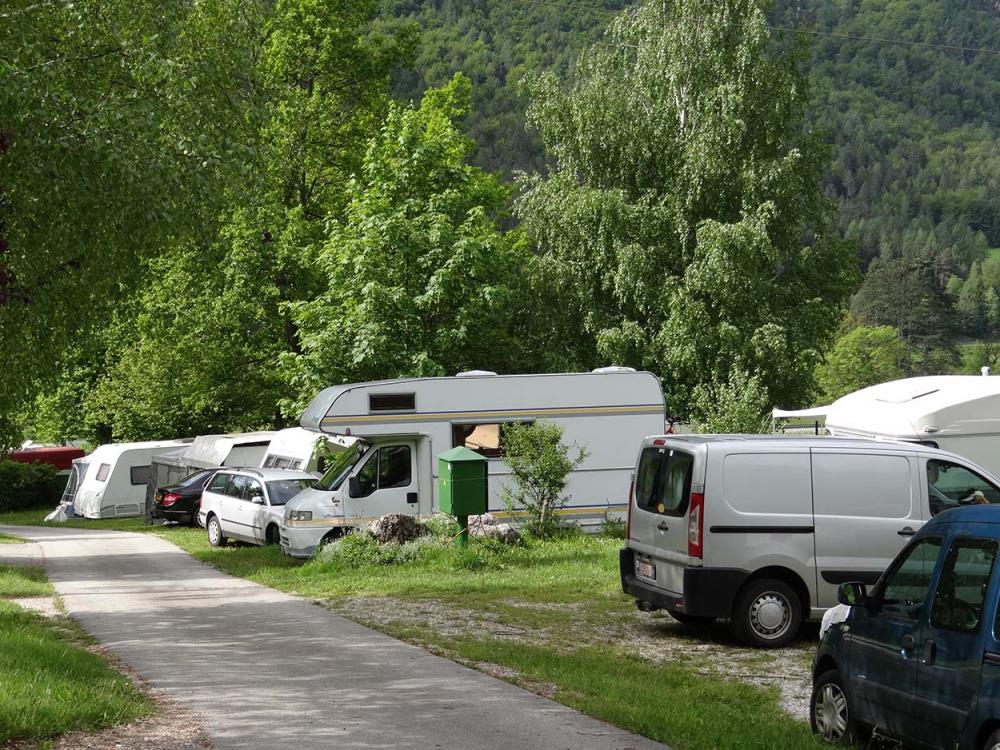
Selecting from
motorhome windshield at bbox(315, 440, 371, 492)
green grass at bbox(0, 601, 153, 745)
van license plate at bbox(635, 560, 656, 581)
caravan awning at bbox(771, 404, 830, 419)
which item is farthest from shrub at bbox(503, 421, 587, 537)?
green grass at bbox(0, 601, 153, 745)

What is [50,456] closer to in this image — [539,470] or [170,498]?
[170,498]

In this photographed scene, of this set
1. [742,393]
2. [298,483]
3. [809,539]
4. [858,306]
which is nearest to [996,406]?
[809,539]

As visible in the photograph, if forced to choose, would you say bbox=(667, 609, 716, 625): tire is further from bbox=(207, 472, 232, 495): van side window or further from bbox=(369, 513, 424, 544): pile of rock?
bbox=(207, 472, 232, 495): van side window

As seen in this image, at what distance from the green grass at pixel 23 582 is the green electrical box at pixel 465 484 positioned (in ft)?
18.7

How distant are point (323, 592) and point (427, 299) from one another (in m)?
11.5

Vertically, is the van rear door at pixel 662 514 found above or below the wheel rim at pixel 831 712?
above

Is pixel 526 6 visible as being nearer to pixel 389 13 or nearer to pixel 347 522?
pixel 389 13

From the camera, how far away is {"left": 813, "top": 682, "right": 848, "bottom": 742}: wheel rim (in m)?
7.54

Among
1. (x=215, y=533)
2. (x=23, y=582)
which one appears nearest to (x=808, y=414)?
(x=215, y=533)

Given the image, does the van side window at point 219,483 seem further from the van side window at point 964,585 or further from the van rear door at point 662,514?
the van side window at point 964,585

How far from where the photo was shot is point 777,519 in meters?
11.8

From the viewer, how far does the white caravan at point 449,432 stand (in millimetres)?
19922

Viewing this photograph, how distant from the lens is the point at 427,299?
2662 cm

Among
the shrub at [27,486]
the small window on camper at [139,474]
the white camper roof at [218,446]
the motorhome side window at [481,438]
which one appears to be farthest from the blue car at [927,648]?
the shrub at [27,486]
